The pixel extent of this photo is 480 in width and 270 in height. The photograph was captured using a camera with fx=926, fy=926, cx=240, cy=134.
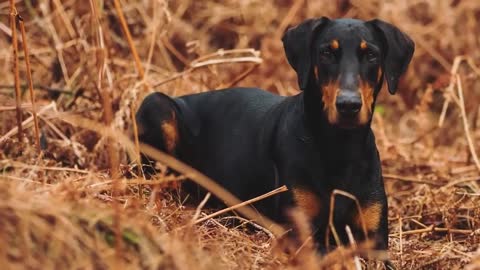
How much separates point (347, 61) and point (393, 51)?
0.37m

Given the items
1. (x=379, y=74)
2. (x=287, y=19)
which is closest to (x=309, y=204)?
(x=379, y=74)

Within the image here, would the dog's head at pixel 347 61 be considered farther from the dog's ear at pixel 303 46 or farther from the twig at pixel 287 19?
the twig at pixel 287 19

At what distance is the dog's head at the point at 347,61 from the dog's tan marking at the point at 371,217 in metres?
0.45

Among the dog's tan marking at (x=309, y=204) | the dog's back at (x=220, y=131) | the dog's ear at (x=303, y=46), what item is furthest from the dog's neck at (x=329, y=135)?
the dog's back at (x=220, y=131)

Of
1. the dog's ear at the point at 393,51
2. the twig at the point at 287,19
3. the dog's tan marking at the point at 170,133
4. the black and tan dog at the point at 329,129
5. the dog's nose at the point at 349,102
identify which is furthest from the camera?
the twig at the point at 287,19

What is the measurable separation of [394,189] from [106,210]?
351 centimetres

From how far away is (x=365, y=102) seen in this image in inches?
173

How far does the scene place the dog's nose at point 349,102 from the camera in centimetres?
426

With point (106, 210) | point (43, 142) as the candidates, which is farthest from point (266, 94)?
point (106, 210)

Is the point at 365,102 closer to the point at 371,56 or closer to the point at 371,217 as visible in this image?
the point at 371,56

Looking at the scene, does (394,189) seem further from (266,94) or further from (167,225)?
(167,225)

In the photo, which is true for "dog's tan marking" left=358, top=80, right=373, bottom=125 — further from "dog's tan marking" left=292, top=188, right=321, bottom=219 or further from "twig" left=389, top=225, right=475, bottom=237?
"twig" left=389, top=225, right=475, bottom=237

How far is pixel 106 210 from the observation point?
344cm

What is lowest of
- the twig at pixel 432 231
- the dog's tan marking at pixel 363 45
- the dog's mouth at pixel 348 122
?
the twig at pixel 432 231
